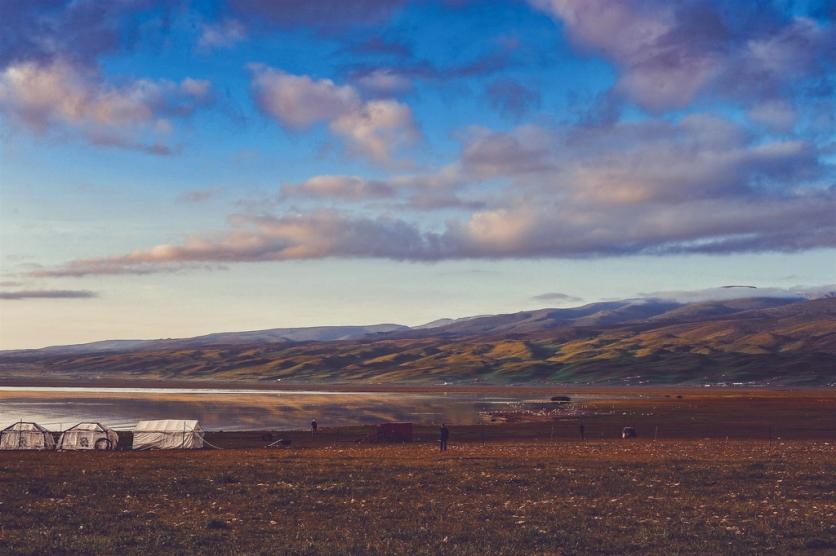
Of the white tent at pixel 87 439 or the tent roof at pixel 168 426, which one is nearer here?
the white tent at pixel 87 439

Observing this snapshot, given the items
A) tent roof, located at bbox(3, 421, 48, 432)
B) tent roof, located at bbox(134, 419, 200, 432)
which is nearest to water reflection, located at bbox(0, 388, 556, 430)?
tent roof, located at bbox(3, 421, 48, 432)

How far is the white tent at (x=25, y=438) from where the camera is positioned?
6844 centimetres

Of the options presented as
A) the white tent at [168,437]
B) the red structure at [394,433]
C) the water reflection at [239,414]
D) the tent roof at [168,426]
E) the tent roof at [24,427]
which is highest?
the tent roof at [24,427]

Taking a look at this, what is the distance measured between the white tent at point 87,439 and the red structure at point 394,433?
23.3m

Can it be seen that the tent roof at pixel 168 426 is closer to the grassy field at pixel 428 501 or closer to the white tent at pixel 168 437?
the white tent at pixel 168 437

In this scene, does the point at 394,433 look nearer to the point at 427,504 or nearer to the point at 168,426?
the point at 168,426

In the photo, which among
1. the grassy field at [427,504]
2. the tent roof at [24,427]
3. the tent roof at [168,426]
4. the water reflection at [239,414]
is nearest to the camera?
the grassy field at [427,504]

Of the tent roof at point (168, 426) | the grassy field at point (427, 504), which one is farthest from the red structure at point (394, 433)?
the grassy field at point (427, 504)

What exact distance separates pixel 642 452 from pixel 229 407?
97804 mm

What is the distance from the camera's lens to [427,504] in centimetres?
3052

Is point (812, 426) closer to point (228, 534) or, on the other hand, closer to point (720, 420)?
point (720, 420)

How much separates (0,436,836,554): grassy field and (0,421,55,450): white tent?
18.1 m

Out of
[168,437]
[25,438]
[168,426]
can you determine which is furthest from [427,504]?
[25,438]

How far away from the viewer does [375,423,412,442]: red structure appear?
74.0m
